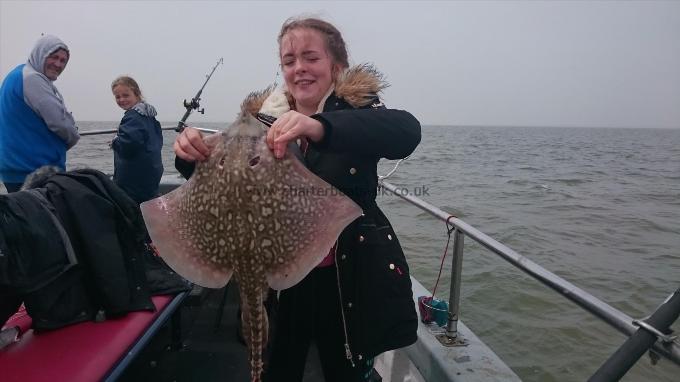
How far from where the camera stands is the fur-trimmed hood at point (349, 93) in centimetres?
202

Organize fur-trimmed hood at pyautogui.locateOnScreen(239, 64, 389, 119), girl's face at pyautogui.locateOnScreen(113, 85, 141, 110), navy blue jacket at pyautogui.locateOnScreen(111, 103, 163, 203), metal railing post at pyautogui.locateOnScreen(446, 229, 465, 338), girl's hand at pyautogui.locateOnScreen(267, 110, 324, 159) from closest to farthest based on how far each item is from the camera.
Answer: girl's hand at pyautogui.locateOnScreen(267, 110, 324, 159), fur-trimmed hood at pyautogui.locateOnScreen(239, 64, 389, 119), metal railing post at pyautogui.locateOnScreen(446, 229, 465, 338), navy blue jacket at pyautogui.locateOnScreen(111, 103, 163, 203), girl's face at pyautogui.locateOnScreen(113, 85, 141, 110)

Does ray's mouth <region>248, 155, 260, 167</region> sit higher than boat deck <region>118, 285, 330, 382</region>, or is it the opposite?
ray's mouth <region>248, 155, 260, 167</region>

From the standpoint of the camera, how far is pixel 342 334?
221cm

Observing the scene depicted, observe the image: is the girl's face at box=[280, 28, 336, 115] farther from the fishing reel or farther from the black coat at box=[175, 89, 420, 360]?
the fishing reel

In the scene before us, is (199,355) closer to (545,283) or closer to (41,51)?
(545,283)

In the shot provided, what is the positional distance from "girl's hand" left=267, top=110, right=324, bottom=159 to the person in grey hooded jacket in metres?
4.01

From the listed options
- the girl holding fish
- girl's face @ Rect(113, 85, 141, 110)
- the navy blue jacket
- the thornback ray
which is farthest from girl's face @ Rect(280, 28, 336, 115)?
girl's face @ Rect(113, 85, 141, 110)

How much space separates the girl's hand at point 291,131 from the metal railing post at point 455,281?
1.59 m

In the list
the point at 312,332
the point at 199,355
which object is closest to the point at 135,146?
the point at 199,355

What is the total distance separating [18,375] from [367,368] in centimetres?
196

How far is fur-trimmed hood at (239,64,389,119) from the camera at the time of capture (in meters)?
2.02

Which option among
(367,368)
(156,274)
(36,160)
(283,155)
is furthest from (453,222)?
(36,160)

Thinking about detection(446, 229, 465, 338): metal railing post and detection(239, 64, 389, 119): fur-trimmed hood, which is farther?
detection(446, 229, 465, 338): metal railing post

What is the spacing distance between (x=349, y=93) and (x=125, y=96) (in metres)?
4.83
